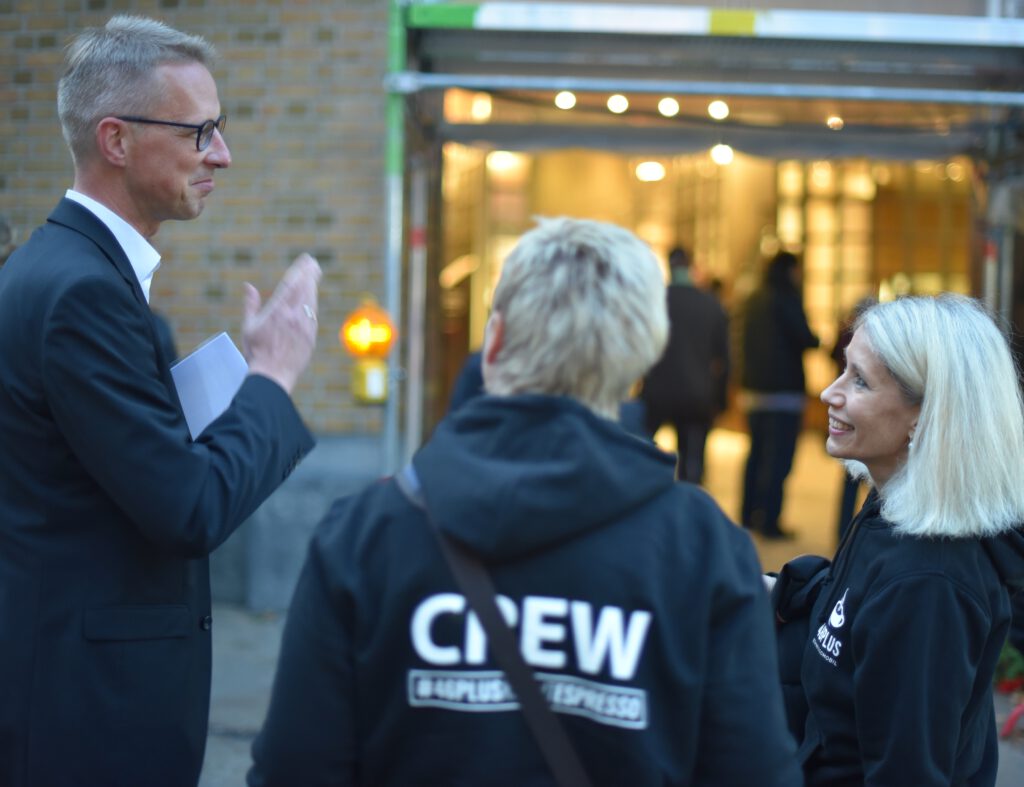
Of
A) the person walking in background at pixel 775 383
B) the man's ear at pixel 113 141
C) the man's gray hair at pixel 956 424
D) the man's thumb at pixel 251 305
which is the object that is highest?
the man's ear at pixel 113 141

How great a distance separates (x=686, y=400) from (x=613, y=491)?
22.7 feet

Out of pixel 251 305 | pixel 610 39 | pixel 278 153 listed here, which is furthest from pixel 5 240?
pixel 251 305

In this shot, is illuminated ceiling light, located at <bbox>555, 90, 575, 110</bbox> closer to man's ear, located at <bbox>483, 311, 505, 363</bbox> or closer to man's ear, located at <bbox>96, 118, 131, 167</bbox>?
man's ear, located at <bbox>96, 118, 131, 167</bbox>

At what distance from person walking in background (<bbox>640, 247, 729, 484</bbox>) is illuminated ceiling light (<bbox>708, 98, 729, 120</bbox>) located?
169 cm

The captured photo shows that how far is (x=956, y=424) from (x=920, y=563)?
289 millimetres

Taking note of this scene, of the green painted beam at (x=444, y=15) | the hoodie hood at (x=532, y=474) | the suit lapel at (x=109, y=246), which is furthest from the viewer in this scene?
the green painted beam at (x=444, y=15)

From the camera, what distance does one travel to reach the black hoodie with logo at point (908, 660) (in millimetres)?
2061

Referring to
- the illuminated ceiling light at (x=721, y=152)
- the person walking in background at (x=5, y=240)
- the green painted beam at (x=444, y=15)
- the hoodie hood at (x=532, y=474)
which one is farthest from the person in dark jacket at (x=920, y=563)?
the illuminated ceiling light at (x=721, y=152)

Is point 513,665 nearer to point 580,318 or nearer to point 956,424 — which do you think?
point 580,318

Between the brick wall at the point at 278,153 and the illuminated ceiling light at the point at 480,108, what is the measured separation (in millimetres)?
897

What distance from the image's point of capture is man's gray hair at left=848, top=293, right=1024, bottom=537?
7.22 feet

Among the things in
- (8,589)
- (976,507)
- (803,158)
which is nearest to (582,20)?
(803,158)

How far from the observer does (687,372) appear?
839 centimetres

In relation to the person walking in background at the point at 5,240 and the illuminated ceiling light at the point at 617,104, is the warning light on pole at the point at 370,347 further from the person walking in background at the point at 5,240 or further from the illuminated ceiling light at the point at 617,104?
the illuminated ceiling light at the point at 617,104
